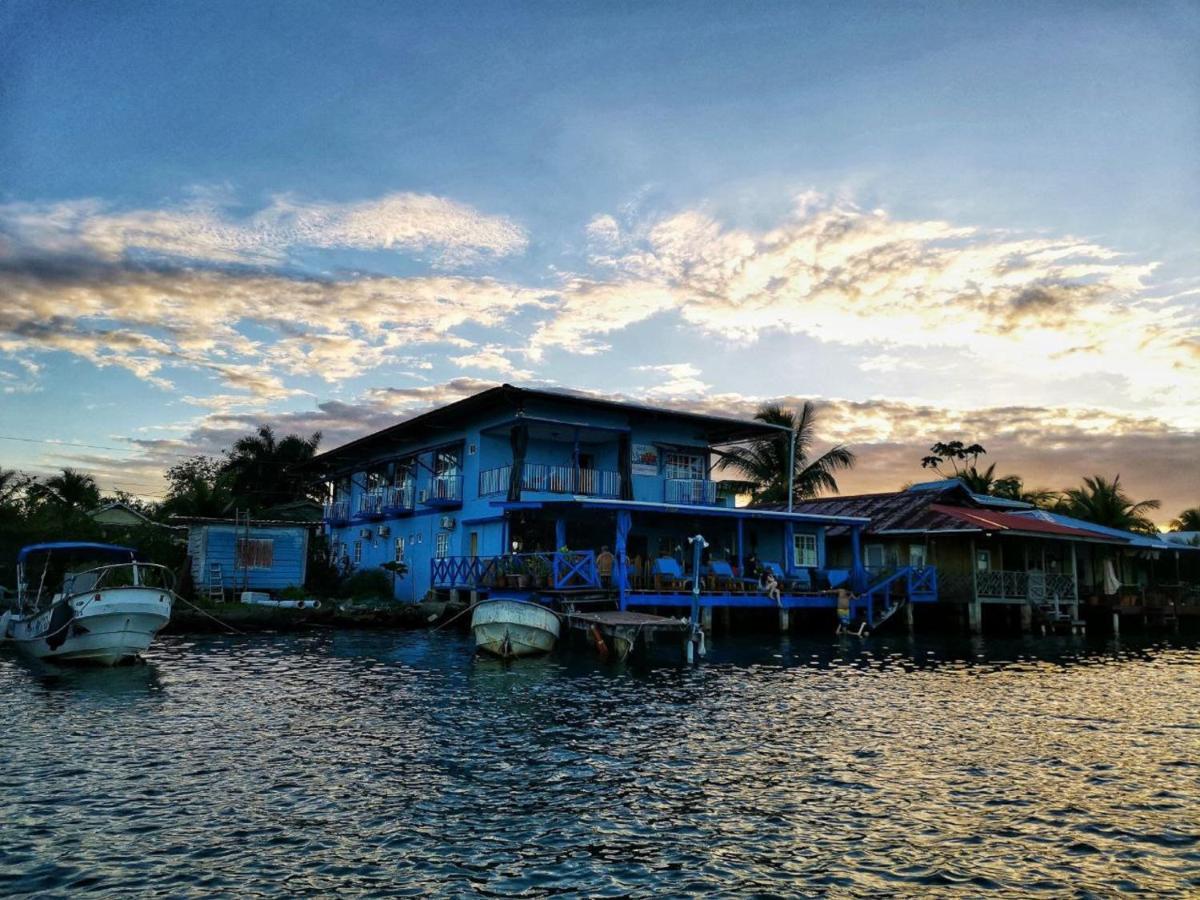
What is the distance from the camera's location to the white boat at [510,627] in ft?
75.5

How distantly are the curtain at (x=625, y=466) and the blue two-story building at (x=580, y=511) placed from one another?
0.06 m

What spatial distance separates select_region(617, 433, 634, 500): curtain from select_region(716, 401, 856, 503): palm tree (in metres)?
12.7

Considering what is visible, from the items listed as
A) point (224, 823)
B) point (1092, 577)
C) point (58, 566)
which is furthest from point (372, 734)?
point (1092, 577)

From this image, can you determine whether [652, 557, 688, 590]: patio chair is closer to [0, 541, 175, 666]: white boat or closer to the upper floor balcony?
the upper floor balcony

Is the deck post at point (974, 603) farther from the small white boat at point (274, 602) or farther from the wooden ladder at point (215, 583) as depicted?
the wooden ladder at point (215, 583)

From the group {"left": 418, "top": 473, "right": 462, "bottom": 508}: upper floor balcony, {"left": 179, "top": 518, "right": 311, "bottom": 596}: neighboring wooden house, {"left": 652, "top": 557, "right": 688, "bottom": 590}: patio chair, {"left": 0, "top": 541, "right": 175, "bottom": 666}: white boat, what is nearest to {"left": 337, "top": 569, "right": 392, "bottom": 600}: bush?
{"left": 179, "top": 518, "right": 311, "bottom": 596}: neighboring wooden house

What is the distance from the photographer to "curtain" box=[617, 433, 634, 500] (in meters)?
34.5

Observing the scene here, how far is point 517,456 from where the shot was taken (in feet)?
107

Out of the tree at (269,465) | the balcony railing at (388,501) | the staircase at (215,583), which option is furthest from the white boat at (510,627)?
the tree at (269,465)

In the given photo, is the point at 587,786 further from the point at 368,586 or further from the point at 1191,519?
the point at 1191,519

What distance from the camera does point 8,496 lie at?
4922cm

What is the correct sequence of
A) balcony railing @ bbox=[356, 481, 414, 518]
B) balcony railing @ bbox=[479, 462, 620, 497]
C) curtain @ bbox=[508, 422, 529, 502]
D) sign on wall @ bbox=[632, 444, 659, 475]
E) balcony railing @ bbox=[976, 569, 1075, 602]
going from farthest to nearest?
balcony railing @ bbox=[356, 481, 414, 518] → balcony railing @ bbox=[976, 569, 1075, 602] → sign on wall @ bbox=[632, 444, 659, 475] → balcony railing @ bbox=[479, 462, 620, 497] → curtain @ bbox=[508, 422, 529, 502]

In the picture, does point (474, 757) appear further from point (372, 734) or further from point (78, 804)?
point (78, 804)

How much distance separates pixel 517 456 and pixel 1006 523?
19913 millimetres
